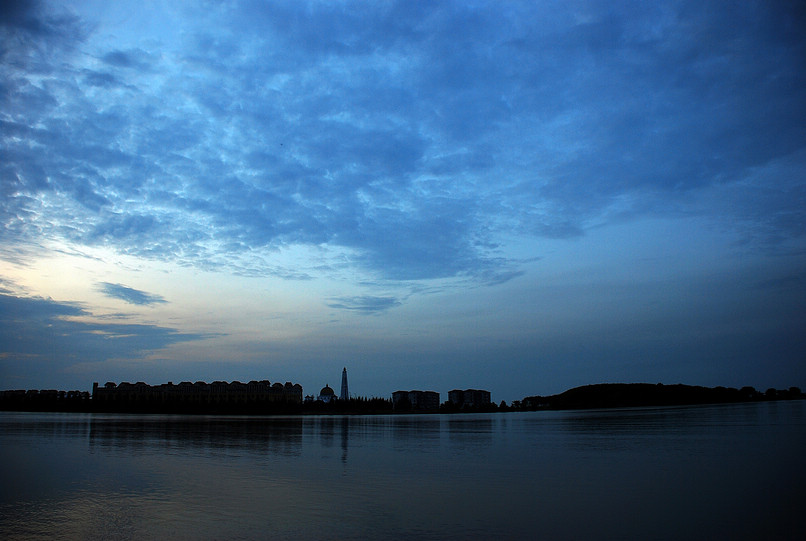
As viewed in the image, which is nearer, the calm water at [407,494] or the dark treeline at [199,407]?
the calm water at [407,494]

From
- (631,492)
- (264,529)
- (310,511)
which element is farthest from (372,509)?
(631,492)

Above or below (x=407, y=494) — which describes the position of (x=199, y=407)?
below

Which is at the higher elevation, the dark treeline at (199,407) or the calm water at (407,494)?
the calm water at (407,494)

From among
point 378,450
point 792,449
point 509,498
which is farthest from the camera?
point 378,450

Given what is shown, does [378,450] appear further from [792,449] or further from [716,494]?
[792,449]

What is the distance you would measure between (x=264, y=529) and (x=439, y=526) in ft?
13.7

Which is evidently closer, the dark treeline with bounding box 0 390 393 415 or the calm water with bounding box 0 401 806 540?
the calm water with bounding box 0 401 806 540

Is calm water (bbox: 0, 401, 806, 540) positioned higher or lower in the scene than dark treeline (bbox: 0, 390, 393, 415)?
higher

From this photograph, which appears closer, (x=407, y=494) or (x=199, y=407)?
(x=407, y=494)

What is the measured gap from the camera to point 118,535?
40.8 feet

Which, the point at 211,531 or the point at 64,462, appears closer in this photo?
the point at 211,531

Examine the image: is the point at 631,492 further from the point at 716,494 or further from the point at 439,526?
the point at 439,526

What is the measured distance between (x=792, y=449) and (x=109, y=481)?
32470mm

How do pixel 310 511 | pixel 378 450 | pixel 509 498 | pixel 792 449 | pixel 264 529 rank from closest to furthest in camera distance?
1. pixel 264 529
2. pixel 310 511
3. pixel 509 498
4. pixel 792 449
5. pixel 378 450
